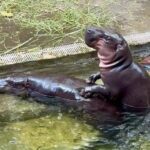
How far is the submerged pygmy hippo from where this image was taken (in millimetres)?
5797

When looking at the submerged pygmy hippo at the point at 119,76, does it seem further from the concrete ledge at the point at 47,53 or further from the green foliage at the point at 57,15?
the green foliage at the point at 57,15

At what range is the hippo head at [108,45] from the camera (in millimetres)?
5867

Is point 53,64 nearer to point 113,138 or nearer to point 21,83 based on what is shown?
point 21,83

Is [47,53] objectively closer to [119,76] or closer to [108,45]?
[108,45]

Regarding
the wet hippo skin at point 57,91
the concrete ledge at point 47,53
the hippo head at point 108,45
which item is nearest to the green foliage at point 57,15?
the concrete ledge at point 47,53

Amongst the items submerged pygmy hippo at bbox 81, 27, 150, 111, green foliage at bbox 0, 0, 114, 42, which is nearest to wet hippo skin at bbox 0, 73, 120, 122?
submerged pygmy hippo at bbox 81, 27, 150, 111

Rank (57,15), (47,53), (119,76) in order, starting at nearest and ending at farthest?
(119,76), (47,53), (57,15)

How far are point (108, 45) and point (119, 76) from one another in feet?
1.12

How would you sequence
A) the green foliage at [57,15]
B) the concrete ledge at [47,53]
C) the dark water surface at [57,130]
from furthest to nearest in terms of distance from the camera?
the green foliage at [57,15] < the concrete ledge at [47,53] < the dark water surface at [57,130]

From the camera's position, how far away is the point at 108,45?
589 centimetres

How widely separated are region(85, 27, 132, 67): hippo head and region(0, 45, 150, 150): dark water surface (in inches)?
23.7

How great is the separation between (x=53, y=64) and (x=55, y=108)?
1.17m

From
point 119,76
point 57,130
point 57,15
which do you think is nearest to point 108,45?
point 119,76

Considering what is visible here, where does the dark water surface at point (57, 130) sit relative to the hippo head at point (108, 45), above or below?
below
